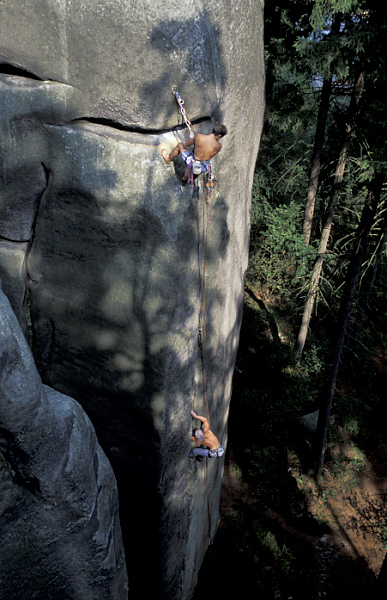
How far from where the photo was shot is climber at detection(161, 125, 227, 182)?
3783 mm

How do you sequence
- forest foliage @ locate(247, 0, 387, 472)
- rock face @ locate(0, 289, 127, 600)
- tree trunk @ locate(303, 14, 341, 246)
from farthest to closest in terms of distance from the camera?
tree trunk @ locate(303, 14, 341, 246), forest foliage @ locate(247, 0, 387, 472), rock face @ locate(0, 289, 127, 600)

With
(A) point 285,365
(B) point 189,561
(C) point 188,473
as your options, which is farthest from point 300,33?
(B) point 189,561

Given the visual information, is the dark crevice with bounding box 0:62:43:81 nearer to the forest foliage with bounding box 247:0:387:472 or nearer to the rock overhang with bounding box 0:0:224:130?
the rock overhang with bounding box 0:0:224:130

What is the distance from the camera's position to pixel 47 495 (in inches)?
140

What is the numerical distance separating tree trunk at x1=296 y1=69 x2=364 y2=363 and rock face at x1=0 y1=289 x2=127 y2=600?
8.12m

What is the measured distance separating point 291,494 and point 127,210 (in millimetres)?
8350

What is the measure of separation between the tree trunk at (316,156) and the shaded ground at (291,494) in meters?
3.86

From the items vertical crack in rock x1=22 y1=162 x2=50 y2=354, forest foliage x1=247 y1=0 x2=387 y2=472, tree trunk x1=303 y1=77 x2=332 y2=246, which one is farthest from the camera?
tree trunk x1=303 y1=77 x2=332 y2=246

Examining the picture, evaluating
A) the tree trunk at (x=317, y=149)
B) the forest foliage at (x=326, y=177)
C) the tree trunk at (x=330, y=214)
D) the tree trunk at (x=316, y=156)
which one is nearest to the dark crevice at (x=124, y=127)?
the forest foliage at (x=326, y=177)

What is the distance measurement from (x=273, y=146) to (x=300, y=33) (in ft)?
18.1

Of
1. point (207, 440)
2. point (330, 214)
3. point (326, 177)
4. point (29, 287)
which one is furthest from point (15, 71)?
point (330, 214)

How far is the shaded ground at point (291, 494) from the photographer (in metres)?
7.89

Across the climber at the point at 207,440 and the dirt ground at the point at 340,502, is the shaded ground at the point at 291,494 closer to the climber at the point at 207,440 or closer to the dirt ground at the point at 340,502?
the dirt ground at the point at 340,502

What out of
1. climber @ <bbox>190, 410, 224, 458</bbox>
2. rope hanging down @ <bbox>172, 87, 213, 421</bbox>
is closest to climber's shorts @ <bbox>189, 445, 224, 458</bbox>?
climber @ <bbox>190, 410, 224, 458</bbox>
